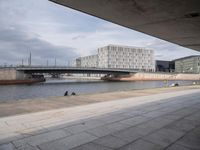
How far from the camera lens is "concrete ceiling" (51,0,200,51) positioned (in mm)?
4391

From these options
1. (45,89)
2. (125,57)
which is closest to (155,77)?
(125,57)

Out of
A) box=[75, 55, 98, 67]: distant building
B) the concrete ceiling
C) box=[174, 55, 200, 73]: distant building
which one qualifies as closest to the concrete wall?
the concrete ceiling

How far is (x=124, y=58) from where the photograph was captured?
147 m

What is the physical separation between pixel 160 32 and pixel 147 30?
616 mm

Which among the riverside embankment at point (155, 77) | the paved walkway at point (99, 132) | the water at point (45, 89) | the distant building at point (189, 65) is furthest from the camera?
→ the distant building at point (189, 65)

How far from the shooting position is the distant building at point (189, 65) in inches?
5562

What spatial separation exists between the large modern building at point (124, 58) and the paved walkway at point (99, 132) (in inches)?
5198

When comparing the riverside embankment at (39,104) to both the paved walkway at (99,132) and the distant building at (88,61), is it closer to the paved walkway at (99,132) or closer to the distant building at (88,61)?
the paved walkway at (99,132)

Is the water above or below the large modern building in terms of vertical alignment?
below

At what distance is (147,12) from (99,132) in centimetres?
374

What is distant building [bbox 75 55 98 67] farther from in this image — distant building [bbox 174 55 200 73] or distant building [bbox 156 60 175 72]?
distant building [bbox 174 55 200 73]

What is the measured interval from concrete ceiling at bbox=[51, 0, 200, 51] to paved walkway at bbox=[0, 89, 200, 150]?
11.3 ft

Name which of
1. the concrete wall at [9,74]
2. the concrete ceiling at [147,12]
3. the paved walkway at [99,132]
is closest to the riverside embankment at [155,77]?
the concrete wall at [9,74]

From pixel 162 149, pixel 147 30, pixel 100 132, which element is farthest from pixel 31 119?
pixel 147 30
